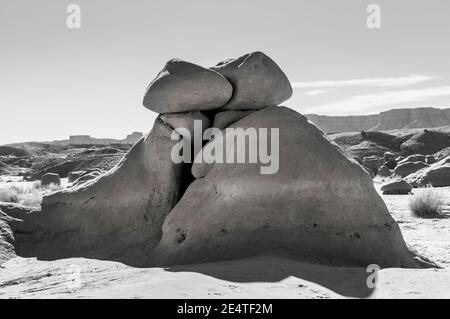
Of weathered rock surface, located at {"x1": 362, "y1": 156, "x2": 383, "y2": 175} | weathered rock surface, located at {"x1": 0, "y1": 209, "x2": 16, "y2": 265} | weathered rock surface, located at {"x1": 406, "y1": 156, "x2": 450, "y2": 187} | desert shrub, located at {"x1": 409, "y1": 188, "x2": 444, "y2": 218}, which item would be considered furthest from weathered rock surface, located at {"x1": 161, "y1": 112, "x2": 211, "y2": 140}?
weathered rock surface, located at {"x1": 362, "y1": 156, "x2": 383, "y2": 175}

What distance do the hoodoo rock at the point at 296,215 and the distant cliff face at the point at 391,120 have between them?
244 ft

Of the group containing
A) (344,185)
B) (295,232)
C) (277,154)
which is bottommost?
(295,232)

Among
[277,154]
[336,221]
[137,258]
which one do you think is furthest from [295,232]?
[137,258]

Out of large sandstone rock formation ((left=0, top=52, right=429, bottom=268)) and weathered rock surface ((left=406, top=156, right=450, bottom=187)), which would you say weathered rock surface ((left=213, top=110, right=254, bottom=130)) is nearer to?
large sandstone rock formation ((left=0, top=52, right=429, bottom=268))

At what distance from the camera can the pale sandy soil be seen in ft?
12.1

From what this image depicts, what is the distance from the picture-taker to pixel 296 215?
18.4 ft

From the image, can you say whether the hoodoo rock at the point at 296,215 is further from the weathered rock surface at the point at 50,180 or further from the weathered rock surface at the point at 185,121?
the weathered rock surface at the point at 50,180

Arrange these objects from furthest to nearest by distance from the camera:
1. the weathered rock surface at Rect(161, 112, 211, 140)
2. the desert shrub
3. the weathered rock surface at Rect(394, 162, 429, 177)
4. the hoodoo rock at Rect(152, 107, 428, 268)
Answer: the weathered rock surface at Rect(394, 162, 429, 177) < the desert shrub < the weathered rock surface at Rect(161, 112, 211, 140) < the hoodoo rock at Rect(152, 107, 428, 268)

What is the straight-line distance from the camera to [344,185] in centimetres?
579

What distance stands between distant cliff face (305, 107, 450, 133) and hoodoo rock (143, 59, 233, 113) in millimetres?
73735

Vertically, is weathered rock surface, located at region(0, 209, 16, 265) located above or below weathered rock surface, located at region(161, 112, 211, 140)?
below

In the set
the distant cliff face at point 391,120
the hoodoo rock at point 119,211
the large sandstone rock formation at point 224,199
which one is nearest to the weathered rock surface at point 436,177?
the large sandstone rock formation at point 224,199

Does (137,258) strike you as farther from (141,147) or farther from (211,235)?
(141,147)

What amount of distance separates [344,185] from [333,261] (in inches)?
37.6
